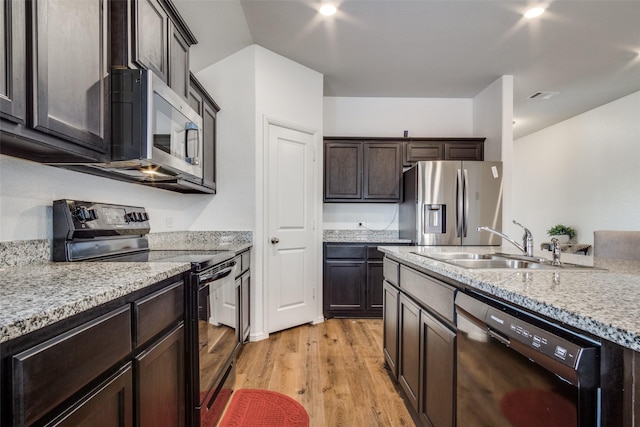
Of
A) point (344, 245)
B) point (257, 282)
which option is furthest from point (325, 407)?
point (344, 245)

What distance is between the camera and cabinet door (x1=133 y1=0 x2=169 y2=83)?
138 centimetres

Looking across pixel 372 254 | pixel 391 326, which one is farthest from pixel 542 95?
pixel 391 326

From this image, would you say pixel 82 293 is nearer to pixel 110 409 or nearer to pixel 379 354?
pixel 110 409

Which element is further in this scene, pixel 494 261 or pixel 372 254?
pixel 372 254

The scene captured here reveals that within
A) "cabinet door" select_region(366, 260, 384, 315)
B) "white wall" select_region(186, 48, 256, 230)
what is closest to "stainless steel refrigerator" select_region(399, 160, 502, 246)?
"cabinet door" select_region(366, 260, 384, 315)

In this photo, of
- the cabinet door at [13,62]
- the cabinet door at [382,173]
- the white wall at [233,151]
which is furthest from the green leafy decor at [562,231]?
the cabinet door at [13,62]

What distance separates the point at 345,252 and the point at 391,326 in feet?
4.78

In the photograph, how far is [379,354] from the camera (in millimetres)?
2502

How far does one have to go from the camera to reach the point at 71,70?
3.52ft

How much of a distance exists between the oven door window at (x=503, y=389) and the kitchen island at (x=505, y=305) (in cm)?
2

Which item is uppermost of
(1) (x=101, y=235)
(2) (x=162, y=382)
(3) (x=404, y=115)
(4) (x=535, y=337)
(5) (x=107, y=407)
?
(3) (x=404, y=115)

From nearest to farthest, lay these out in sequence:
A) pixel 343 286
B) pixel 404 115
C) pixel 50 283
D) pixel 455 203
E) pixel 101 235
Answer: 1. pixel 50 283
2. pixel 101 235
3. pixel 455 203
4. pixel 343 286
5. pixel 404 115

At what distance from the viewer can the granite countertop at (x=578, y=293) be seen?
0.57m

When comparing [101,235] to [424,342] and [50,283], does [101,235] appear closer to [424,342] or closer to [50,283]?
[50,283]
